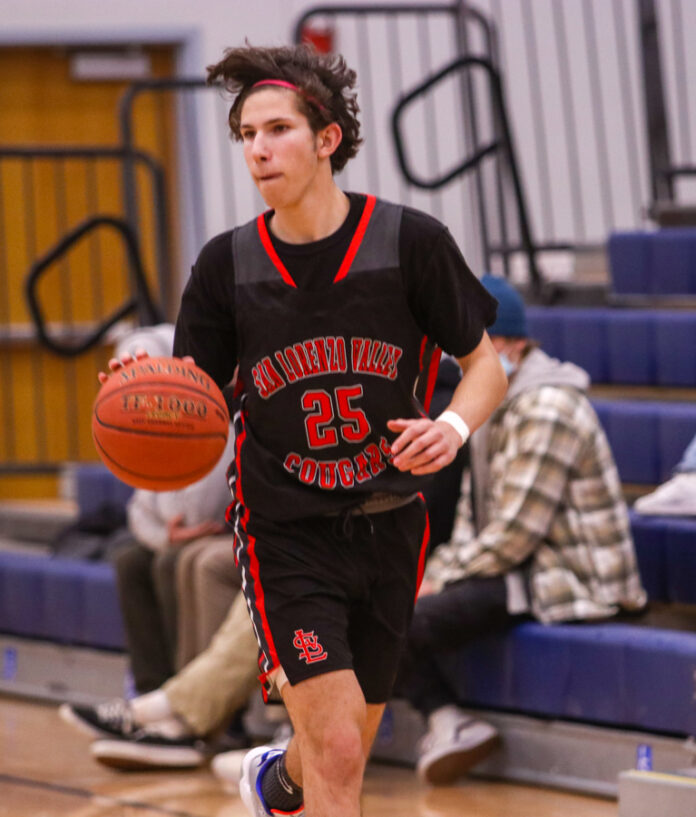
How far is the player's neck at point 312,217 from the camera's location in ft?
8.15

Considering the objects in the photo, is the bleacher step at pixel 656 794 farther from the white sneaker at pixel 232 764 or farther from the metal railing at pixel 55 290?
the metal railing at pixel 55 290

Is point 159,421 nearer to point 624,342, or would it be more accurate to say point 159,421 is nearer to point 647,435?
point 647,435

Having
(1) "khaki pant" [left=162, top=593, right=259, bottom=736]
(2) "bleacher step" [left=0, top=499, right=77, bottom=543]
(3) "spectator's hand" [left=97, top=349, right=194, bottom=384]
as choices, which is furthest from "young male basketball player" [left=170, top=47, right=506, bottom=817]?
(2) "bleacher step" [left=0, top=499, right=77, bottom=543]

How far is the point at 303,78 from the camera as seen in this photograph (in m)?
2.49

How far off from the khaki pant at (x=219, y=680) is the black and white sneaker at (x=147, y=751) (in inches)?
2.7

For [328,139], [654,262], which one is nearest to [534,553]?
[328,139]

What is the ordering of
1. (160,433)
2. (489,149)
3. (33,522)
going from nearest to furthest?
(160,433) < (489,149) < (33,522)

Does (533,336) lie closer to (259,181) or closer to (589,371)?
(589,371)

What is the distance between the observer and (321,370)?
2447mm

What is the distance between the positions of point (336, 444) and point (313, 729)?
50 cm

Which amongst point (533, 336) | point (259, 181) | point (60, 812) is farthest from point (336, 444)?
point (533, 336)

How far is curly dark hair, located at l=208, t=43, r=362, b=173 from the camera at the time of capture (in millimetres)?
2482

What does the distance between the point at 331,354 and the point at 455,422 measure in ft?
0.82

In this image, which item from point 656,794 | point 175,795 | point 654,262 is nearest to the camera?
point 656,794
